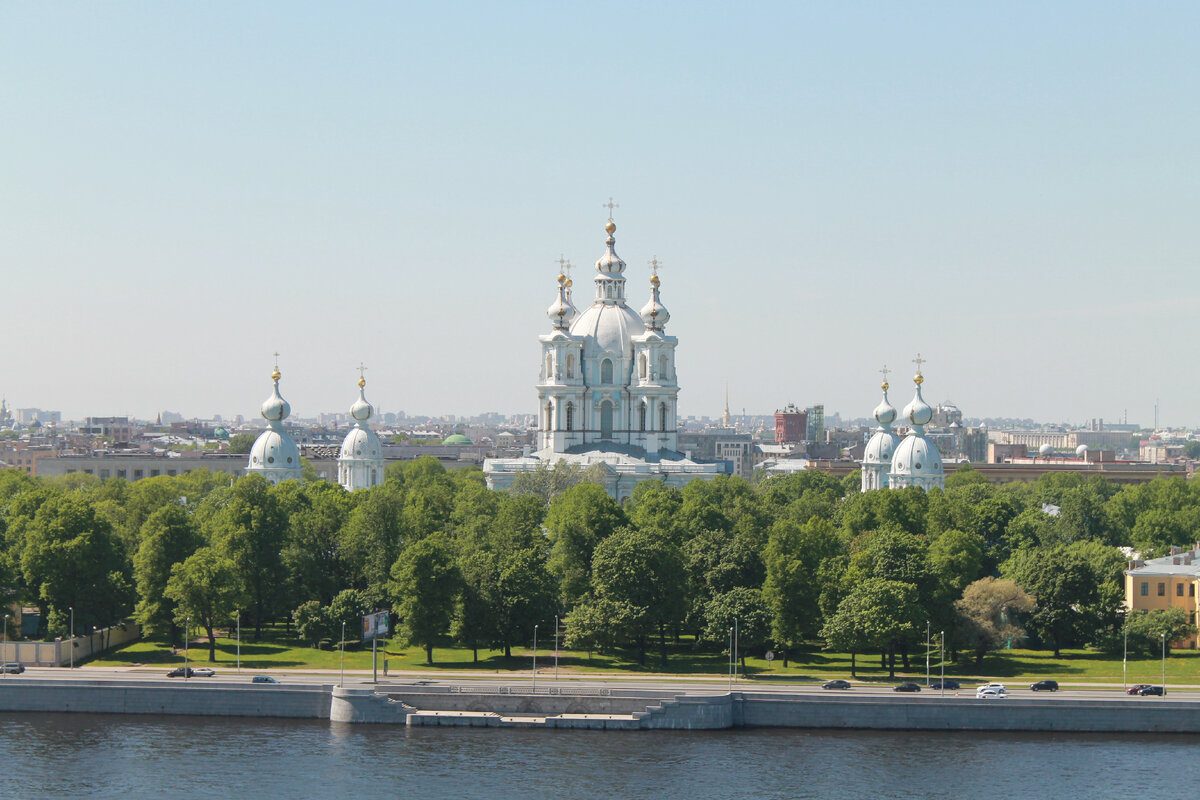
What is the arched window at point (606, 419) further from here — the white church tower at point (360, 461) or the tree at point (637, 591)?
the tree at point (637, 591)

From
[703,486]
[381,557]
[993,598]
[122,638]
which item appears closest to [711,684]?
[993,598]

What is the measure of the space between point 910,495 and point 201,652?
48.8 m

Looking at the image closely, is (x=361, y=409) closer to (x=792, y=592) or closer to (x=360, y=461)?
(x=360, y=461)

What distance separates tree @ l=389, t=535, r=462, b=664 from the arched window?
2143 inches

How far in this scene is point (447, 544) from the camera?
298ft

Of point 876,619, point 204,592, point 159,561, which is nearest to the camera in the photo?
point 876,619

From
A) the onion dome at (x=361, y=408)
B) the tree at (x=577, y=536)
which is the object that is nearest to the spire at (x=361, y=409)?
the onion dome at (x=361, y=408)

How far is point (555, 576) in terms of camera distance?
89.8 metres

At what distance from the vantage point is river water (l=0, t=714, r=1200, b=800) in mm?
61906

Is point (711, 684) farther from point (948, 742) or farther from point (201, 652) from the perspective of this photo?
point (201, 652)

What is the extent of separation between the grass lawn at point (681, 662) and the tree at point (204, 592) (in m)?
1.88

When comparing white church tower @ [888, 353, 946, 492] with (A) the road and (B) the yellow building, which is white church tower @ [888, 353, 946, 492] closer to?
(B) the yellow building

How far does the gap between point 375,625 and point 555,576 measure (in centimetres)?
1394

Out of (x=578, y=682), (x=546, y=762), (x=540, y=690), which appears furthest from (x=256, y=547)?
(x=546, y=762)
